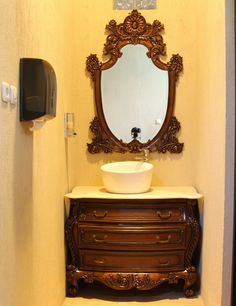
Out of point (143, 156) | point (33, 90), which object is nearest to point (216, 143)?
point (143, 156)

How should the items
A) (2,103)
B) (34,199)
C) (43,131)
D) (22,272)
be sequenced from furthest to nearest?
1. (43,131)
2. (34,199)
3. (22,272)
4. (2,103)

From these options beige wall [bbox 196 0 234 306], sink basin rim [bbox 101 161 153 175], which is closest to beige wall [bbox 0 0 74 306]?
sink basin rim [bbox 101 161 153 175]

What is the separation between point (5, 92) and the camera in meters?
1.57

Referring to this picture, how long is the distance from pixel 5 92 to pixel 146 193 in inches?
66.2

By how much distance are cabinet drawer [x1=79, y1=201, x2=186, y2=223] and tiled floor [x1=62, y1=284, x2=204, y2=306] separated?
63 centimetres

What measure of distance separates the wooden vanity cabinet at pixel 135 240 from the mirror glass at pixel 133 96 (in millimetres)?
704

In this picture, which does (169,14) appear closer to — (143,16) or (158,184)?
(143,16)

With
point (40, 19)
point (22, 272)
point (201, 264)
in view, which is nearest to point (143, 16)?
point (40, 19)

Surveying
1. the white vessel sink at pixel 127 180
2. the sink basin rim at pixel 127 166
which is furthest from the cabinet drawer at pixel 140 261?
the sink basin rim at pixel 127 166

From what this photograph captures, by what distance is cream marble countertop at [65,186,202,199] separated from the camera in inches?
113

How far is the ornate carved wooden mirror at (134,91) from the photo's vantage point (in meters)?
3.25

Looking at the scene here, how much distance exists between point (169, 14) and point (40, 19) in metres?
1.47

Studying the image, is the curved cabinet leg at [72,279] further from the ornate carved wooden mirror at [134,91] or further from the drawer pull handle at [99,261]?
the ornate carved wooden mirror at [134,91]

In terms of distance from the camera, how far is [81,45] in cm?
331
